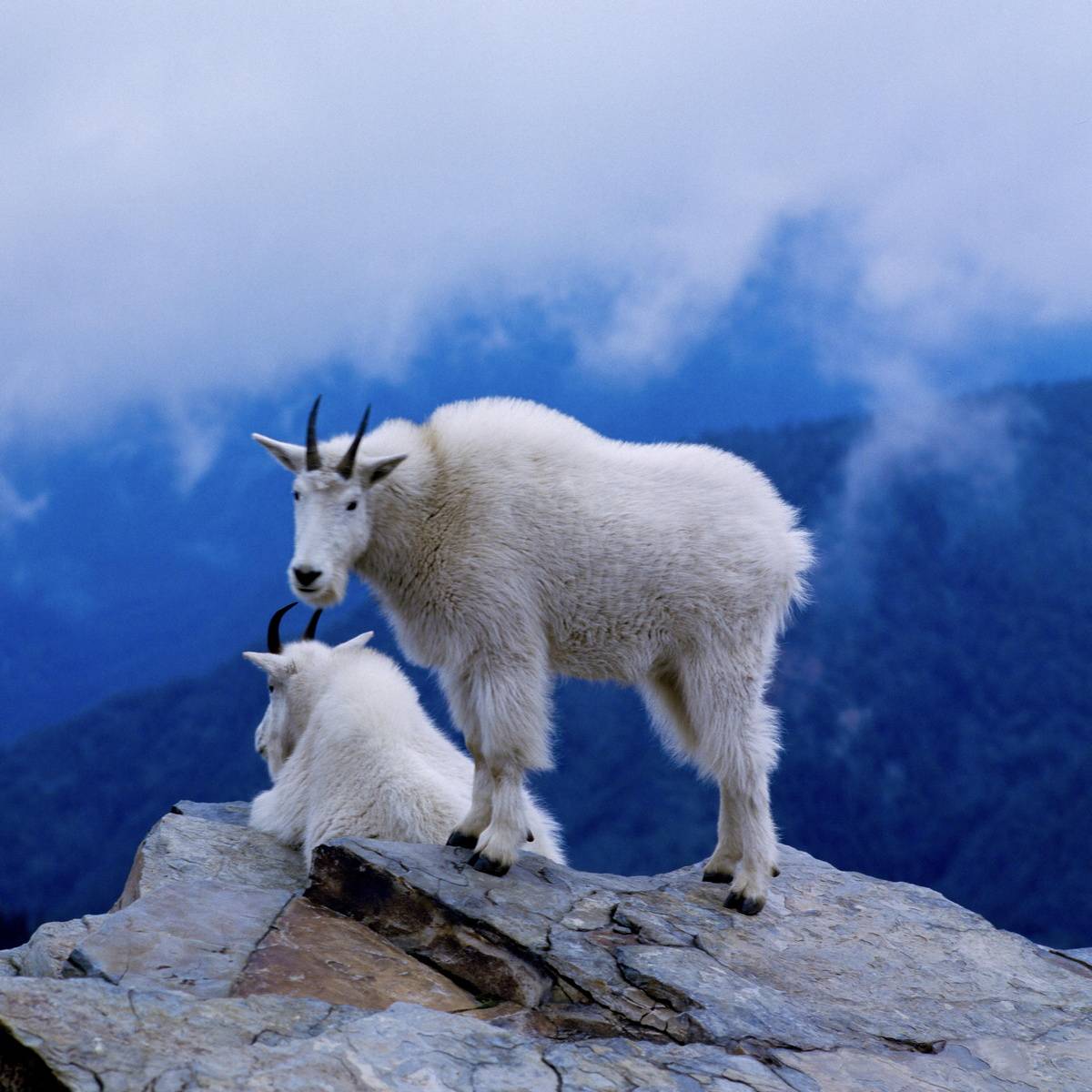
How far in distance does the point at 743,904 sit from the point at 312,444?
10.4 ft

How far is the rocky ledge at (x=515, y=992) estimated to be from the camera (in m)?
4.39

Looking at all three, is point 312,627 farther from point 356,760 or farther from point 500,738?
point 500,738

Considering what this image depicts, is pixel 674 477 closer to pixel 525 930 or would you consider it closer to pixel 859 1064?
pixel 525 930

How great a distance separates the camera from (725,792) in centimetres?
649

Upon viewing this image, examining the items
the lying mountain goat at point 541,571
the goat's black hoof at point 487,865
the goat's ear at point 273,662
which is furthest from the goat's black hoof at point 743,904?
the goat's ear at point 273,662

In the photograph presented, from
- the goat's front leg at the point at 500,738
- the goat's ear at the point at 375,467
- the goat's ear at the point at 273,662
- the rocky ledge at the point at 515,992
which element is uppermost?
the goat's ear at the point at 375,467

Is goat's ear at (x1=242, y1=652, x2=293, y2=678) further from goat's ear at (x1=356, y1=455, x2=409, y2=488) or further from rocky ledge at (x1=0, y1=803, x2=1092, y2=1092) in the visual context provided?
goat's ear at (x1=356, y1=455, x2=409, y2=488)

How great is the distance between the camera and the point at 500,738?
5828 millimetres

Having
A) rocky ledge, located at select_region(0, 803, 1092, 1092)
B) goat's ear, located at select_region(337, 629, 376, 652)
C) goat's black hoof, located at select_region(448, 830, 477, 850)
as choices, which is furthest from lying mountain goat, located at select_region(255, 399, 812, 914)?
goat's ear, located at select_region(337, 629, 376, 652)

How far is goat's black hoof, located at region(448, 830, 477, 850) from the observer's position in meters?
6.12

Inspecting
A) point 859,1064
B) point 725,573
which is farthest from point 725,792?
point 859,1064

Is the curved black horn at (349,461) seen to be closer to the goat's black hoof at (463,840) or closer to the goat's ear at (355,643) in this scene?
the goat's black hoof at (463,840)

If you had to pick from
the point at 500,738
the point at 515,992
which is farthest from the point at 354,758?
the point at 515,992

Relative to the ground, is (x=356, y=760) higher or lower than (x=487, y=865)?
higher
